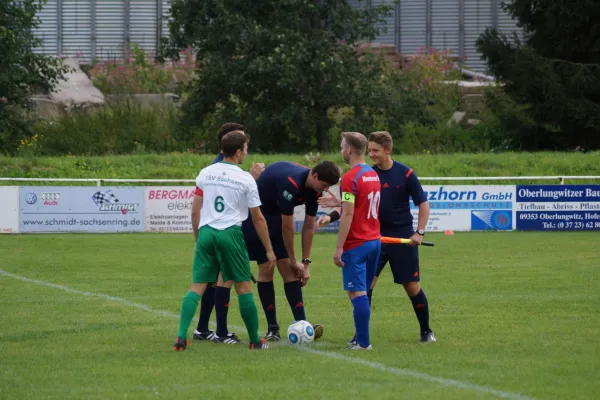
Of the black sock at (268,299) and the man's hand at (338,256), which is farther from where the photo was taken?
the black sock at (268,299)

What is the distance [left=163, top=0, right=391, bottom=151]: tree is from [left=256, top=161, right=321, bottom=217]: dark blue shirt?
78.6ft

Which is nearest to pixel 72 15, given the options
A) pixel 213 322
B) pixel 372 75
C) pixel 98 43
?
pixel 98 43

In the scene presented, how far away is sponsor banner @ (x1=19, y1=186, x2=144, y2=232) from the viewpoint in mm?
25125

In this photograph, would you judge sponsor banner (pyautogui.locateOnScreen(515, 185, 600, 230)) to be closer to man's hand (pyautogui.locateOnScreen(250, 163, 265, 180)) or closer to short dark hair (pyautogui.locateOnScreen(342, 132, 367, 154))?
man's hand (pyautogui.locateOnScreen(250, 163, 265, 180))

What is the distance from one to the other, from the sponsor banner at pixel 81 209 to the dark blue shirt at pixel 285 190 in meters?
16.4

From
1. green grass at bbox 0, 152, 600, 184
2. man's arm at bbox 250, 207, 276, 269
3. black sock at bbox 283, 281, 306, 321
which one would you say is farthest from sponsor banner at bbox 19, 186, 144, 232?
man's arm at bbox 250, 207, 276, 269

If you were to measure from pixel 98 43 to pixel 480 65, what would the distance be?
17.7 meters

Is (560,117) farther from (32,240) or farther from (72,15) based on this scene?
(72,15)

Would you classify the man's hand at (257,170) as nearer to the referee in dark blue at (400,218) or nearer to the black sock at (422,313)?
the referee in dark blue at (400,218)

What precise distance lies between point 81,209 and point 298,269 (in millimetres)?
16946

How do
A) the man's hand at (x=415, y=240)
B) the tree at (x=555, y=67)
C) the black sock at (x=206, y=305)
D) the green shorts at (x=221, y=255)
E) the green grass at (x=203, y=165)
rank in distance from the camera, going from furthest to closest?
A: the tree at (x=555, y=67)
the green grass at (x=203, y=165)
the black sock at (x=206, y=305)
the man's hand at (x=415, y=240)
the green shorts at (x=221, y=255)

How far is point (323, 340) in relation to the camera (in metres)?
9.39

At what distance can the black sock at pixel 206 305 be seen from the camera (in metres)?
9.39

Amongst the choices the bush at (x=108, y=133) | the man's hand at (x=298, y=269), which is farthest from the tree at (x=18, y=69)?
the man's hand at (x=298, y=269)
